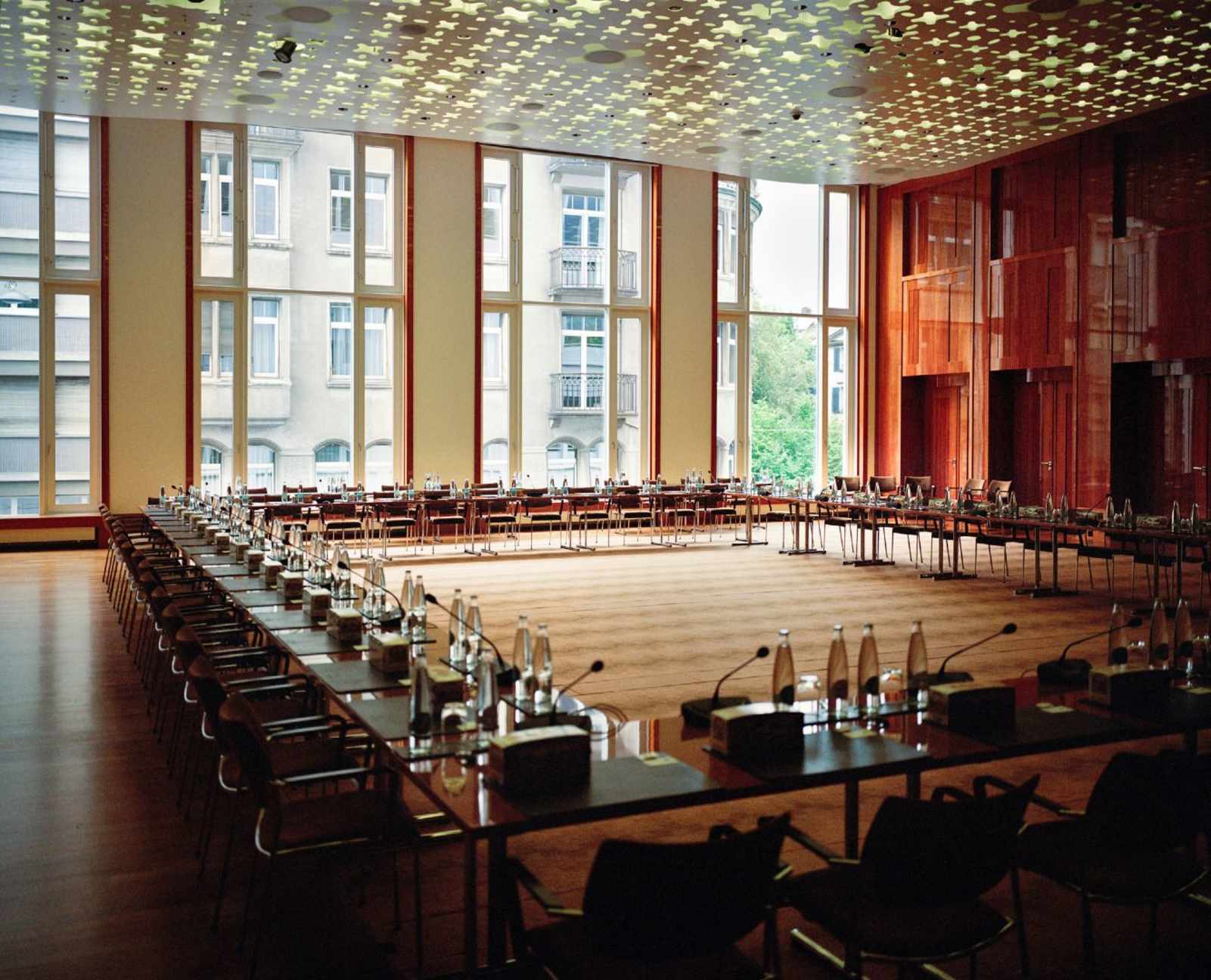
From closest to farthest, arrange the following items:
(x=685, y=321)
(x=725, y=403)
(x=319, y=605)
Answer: (x=319, y=605)
(x=685, y=321)
(x=725, y=403)

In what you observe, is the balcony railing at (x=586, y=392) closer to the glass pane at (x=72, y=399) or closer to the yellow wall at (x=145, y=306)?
the yellow wall at (x=145, y=306)

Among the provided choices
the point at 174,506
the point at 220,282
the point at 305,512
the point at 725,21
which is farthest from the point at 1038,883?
the point at 220,282

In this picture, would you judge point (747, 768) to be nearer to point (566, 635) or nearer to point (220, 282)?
point (566, 635)

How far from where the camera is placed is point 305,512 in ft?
44.1

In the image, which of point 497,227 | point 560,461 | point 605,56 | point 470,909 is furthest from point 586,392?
point 470,909

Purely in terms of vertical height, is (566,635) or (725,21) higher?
(725,21)

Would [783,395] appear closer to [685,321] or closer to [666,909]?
[685,321]

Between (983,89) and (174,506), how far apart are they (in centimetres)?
948

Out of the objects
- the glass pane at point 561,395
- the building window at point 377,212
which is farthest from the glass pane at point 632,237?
the building window at point 377,212

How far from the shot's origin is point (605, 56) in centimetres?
1088

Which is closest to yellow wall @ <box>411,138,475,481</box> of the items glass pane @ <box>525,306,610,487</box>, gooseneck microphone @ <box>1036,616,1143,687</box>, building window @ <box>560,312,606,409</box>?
glass pane @ <box>525,306,610,487</box>

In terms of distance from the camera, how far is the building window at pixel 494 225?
624 inches

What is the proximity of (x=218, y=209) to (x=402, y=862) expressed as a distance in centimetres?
1242

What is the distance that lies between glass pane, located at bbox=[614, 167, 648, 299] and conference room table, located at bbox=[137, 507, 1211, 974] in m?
13.3
